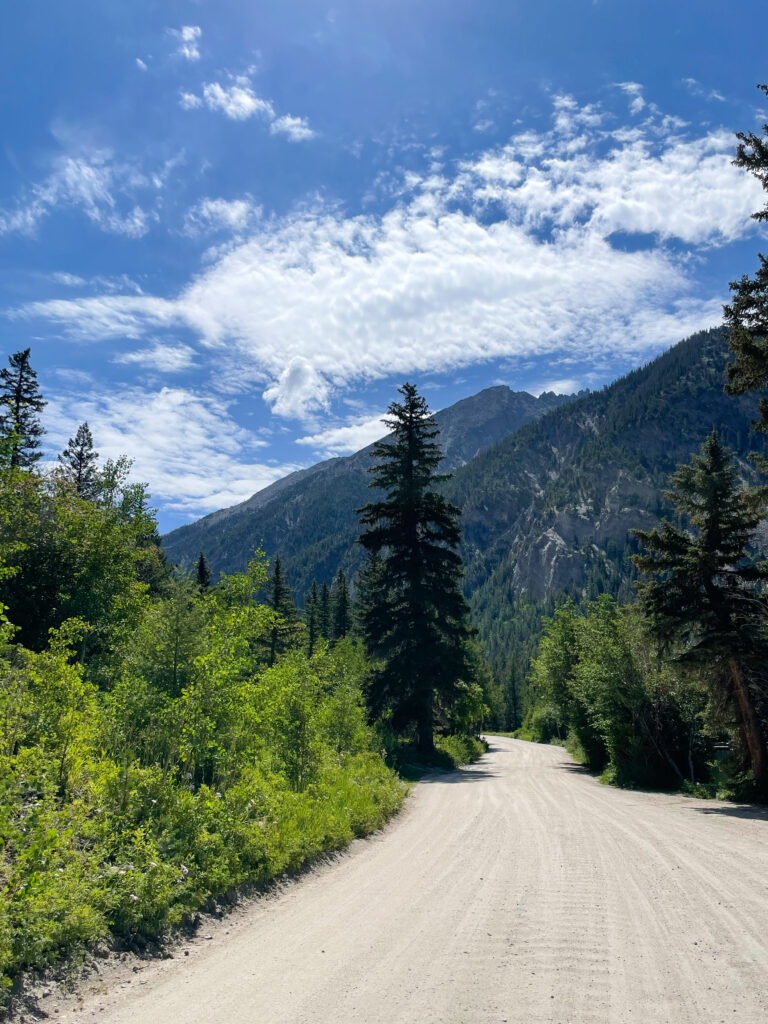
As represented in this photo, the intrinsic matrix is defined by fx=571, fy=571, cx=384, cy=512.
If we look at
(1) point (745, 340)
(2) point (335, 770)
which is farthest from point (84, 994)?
(1) point (745, 340)

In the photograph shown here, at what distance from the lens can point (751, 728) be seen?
15906 millimetres

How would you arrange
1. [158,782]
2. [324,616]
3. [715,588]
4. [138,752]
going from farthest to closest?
[324,616]
[715,588]
[138,752]
[158,782]

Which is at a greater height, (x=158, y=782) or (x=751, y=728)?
(x=158, y=782)

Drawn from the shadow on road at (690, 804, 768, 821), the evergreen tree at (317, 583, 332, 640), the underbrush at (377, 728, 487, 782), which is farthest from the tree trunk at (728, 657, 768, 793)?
the evergreen tree at (317, 583, 332, 640)

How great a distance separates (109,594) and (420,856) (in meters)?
12.4

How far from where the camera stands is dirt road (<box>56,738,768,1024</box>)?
434cm

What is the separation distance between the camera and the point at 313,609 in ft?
249

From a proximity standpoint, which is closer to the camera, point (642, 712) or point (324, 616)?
point (642, 712)

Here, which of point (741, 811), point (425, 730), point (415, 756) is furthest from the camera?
point (425, 730)

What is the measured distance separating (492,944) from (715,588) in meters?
14.5

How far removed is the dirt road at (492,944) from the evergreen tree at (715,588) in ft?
→ 23.1

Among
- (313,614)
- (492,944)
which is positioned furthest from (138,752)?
(313,614)

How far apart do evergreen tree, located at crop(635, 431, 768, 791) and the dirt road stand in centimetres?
703

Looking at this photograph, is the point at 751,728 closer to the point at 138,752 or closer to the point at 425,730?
the point at 425,730
